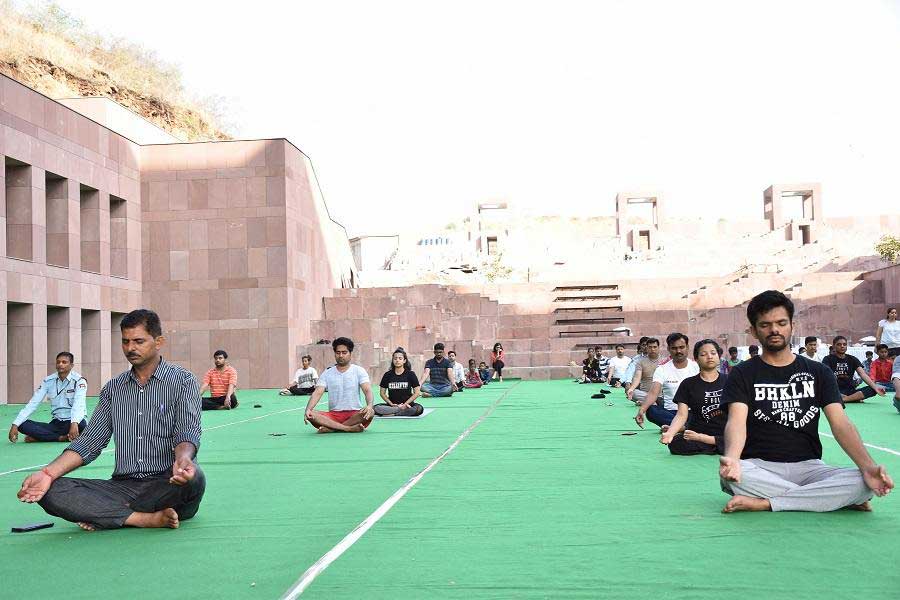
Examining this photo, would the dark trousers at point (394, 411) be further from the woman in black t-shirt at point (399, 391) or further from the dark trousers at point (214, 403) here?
the dark trousers at point (214, 403)

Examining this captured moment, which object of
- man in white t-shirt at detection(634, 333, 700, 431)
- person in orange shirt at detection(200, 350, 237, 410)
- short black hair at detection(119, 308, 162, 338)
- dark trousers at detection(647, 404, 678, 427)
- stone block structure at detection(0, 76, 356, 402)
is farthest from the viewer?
stone block structure at detection(0, 76, 356, 402)

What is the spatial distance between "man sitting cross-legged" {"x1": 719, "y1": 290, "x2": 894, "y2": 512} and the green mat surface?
126 mm

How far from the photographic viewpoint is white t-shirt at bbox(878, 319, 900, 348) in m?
19.3

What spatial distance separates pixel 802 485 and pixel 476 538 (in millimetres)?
Answer: 2025

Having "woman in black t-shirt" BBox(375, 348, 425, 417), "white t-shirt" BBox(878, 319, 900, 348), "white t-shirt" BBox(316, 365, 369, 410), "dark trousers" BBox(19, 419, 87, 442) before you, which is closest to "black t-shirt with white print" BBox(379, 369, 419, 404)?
"woman in black t-shirt" BBox(375, 348, 425, 417)

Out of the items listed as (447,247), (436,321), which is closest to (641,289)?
(436,321)

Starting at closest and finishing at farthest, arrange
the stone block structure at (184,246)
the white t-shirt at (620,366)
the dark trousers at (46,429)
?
the dark trousers at (46,429)
the white t-shirt at (620,366)
the stone block structure at (184,246)

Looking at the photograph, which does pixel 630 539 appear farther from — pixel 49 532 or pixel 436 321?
pixel 436 321

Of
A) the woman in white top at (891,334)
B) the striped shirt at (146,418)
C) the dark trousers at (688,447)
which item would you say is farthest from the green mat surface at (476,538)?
the woman in white top at (891,334)

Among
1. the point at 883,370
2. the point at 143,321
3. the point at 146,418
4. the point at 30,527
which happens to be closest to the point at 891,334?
the point at 883,370

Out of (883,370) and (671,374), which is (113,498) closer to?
(671,374)

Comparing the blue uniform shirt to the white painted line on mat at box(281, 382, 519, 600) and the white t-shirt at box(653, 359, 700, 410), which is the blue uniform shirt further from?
the white t-shirt at box(653, 359, 700, 410)

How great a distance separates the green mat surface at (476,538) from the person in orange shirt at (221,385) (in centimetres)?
888

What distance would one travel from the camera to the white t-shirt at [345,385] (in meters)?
13.0
